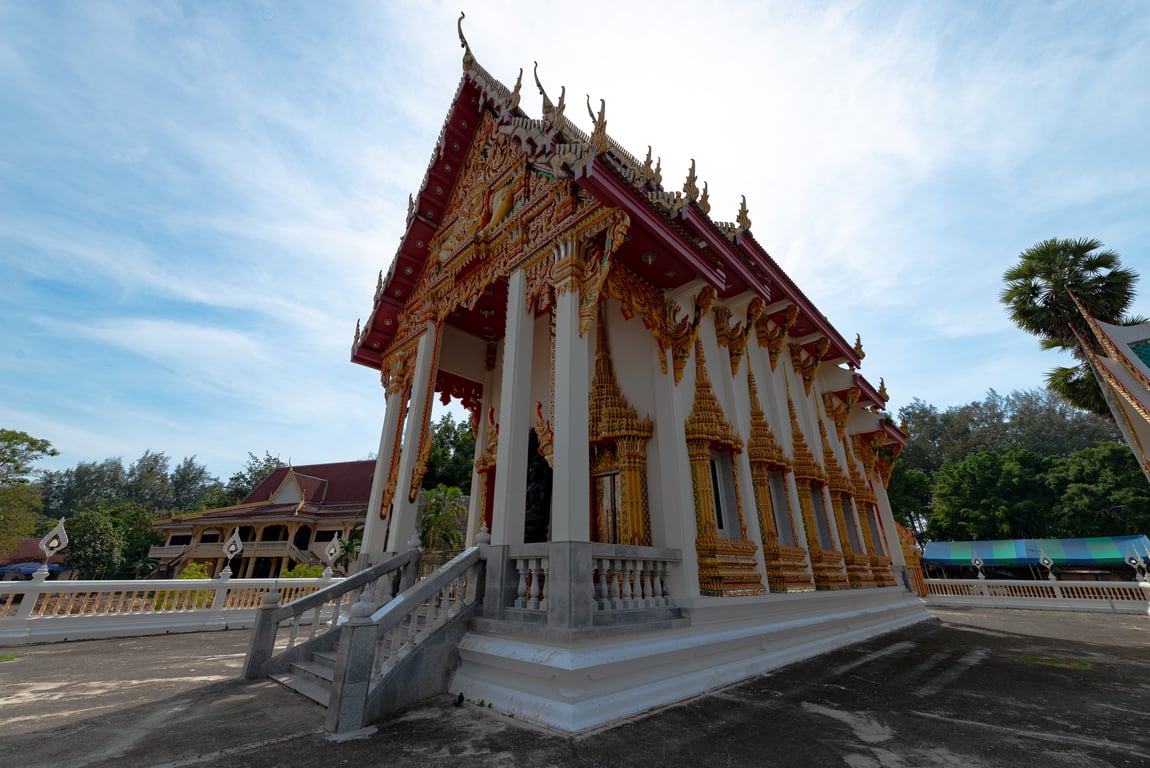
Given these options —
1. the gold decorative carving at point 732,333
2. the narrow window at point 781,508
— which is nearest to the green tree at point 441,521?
the narrow window at point 781,508

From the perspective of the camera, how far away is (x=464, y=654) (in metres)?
4.16

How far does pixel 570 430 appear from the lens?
14.4 feet

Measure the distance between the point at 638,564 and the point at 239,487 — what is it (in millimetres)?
50052

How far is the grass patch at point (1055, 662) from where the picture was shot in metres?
5.38

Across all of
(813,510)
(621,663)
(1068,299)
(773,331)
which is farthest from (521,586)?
(1068,299)

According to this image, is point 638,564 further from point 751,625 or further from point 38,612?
point 38,612

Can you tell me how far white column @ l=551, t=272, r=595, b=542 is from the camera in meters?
4.16

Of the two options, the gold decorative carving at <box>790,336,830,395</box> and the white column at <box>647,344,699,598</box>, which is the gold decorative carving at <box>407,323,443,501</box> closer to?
the white column at <box>647,344,699,598</box>

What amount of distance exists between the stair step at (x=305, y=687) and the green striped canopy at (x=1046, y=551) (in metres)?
25.8

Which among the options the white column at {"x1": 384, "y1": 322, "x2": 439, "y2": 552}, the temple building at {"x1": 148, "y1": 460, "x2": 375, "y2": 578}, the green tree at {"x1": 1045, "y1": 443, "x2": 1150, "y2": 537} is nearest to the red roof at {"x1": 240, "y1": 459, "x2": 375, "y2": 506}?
the temple building at {"x1": 148, "y1": 460, "x2": 375, "y2": 578}

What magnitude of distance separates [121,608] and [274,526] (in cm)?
2153

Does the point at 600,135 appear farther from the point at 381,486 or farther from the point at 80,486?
the point at 80,486

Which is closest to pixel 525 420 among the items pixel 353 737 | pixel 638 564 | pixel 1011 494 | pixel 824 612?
pixel 638 564

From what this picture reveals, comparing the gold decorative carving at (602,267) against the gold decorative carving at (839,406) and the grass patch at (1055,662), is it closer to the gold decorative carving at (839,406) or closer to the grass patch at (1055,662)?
the grass patch at (1055,662)
